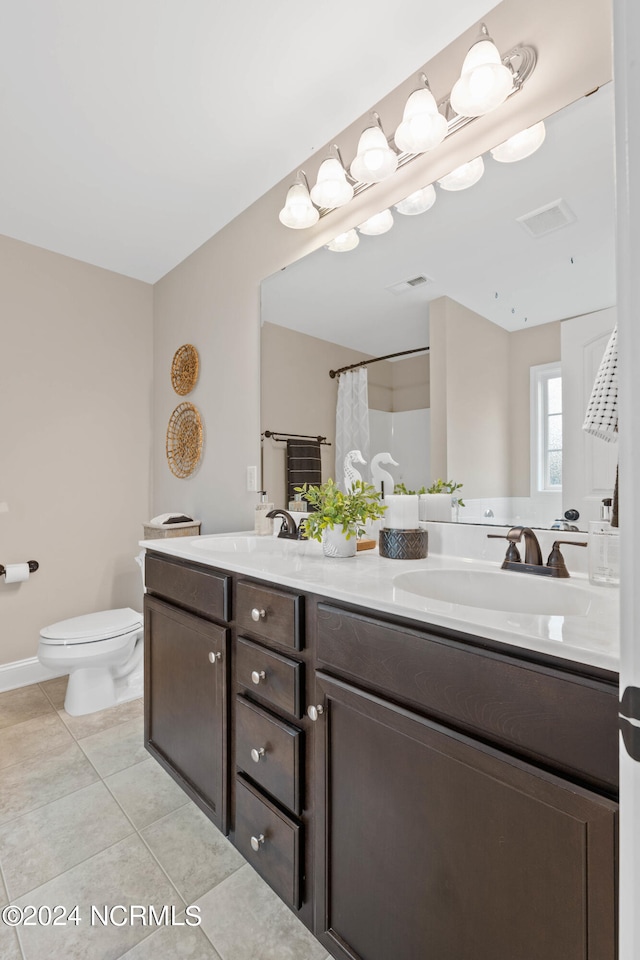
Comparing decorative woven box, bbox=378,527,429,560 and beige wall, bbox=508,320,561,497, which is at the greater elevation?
beige wall, bbox=508,320,561,497

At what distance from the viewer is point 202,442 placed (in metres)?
2.52

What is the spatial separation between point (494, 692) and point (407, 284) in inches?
52.0

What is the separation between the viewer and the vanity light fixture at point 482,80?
1.23 metres

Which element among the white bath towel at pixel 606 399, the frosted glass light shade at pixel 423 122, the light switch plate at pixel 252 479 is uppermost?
the frosted glass light shade at pixel 423 122

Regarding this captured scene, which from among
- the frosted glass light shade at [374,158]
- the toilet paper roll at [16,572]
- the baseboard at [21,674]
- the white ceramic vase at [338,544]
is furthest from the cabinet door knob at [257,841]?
the frosted glass light shade at [374,158]

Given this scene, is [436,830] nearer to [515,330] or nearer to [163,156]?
[515,330]

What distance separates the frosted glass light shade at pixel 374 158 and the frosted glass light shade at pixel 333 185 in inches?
4.7

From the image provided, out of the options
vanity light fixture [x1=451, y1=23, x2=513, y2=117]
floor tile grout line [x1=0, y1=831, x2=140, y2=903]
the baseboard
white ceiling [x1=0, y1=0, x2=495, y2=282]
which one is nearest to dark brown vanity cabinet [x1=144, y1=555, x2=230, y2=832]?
floor tile grout line [x1=0, y1=831, x2=140, y2=903]

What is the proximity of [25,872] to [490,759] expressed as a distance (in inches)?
56.2

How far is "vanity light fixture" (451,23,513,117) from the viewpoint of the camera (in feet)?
4.05

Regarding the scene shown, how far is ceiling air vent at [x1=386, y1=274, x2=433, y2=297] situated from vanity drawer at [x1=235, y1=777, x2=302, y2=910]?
161 centimetres

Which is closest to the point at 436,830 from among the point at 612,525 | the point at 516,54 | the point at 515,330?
the point at 612,525

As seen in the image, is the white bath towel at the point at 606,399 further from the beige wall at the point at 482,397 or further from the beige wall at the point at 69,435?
the beige wall at the point at 69,435

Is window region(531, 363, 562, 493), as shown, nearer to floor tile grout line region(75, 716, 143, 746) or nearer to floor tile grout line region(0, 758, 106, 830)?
floor tile grout line region(0, 758, 106, 830)
